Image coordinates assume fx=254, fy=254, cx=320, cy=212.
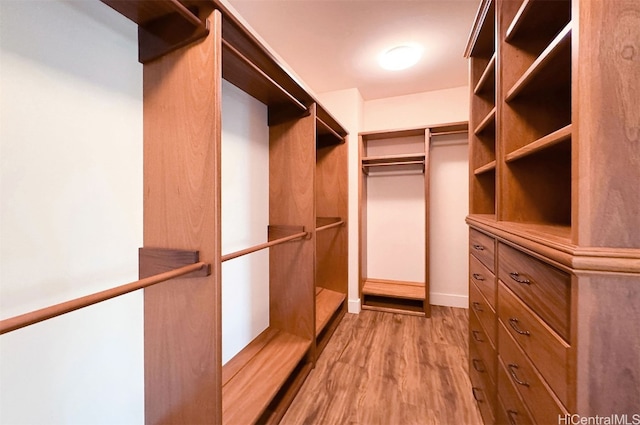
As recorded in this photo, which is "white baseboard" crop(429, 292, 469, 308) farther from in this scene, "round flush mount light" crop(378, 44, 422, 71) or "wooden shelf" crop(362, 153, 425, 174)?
"round flush mount light" crop(378, 44, 422, 71)

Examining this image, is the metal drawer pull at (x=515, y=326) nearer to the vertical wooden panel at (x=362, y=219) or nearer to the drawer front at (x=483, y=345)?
the drawer front at (x=483, y=345)

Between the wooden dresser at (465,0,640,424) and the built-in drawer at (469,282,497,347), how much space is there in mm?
42

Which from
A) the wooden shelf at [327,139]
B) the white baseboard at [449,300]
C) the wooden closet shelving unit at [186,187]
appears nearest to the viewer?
the wooden closet shelving unit at [186,187]

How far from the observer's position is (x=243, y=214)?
1736 mm

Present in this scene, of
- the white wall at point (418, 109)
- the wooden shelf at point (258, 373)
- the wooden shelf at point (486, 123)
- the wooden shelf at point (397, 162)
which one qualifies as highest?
the white wall at point (418, 109)

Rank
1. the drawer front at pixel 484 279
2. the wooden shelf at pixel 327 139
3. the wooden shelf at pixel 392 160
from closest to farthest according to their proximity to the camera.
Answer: the drawer front at pixel 484 279
the wooden shelf at pixel 327 139
the wooden shelf at pixel 392 160

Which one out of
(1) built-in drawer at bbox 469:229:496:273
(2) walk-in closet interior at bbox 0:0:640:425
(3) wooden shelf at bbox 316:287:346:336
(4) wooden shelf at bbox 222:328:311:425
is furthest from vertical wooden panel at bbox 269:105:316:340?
(1) built-in drawer at bbox 469:229:496:273

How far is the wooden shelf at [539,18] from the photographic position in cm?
98

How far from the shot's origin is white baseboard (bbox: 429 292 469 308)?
2.94 meters

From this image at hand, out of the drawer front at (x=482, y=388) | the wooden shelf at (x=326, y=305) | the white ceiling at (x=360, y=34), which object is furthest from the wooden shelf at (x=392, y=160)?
the drawer front at (x=482, y=388)

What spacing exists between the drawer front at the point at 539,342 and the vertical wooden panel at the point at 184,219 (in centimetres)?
109

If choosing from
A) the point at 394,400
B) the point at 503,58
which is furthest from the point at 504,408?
the point at 503,58

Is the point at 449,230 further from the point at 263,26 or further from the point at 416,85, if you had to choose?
the point at 263,26

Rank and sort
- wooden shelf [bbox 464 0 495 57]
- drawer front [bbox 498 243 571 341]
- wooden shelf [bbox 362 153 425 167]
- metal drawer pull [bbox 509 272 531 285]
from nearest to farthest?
1. drawer front [bbox 498 243 571 341]
2. metal drawer pull [bbox 509 272 531 285]
3. wooden shelf [bbox 464 0 495 57]
4. wooden shelf [bbox 362 153 425 167]
